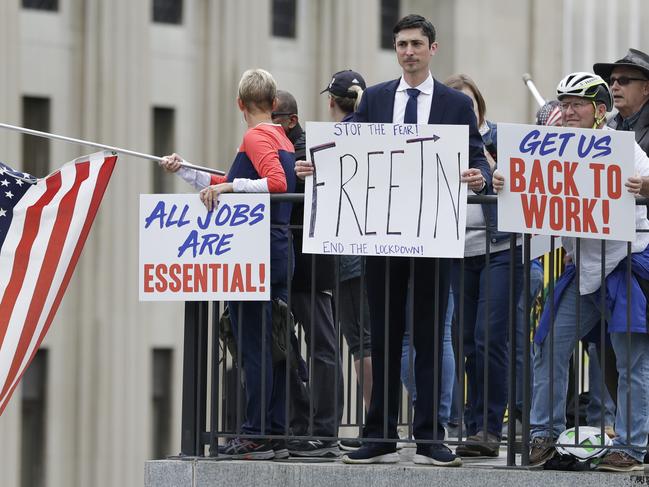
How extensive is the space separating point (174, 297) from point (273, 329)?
55 cm

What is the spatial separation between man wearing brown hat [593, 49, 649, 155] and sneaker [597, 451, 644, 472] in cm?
160

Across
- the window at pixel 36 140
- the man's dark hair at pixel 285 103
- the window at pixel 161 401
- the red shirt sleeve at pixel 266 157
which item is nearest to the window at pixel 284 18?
the window at pixel 36 140

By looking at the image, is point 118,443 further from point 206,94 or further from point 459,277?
point 459,277

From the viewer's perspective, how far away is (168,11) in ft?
113

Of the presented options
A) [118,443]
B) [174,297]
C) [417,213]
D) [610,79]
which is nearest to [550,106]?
[610,79]

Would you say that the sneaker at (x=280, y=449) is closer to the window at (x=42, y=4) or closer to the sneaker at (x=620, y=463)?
the sneaker at (x=620, y=463)

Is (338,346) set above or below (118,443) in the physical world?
above

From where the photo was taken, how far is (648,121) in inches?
394

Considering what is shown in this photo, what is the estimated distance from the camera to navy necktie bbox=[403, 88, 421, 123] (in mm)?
9805

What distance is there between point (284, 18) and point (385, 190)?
1020 inches

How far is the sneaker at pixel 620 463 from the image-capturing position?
9.45m

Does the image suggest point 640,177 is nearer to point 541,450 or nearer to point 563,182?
point 563,182

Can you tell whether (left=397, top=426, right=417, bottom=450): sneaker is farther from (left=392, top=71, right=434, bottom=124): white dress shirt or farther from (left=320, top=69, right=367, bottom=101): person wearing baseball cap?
(left=392, top=71, right=434, bottom=124): white dress shirt

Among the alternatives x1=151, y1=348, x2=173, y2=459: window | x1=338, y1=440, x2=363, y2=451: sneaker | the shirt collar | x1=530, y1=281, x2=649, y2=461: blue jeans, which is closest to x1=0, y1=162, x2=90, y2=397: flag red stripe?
x1=338, y1=440, x2=363, y2=451: sneaker
